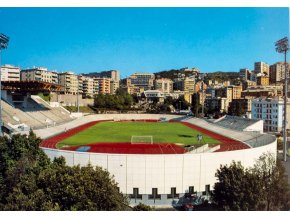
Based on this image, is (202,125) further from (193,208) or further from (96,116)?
(193,208)

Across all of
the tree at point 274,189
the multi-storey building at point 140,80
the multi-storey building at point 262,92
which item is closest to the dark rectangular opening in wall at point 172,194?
the tree at point 274,189

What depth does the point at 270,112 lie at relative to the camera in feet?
93.9

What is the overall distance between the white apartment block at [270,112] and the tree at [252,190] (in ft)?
67.1

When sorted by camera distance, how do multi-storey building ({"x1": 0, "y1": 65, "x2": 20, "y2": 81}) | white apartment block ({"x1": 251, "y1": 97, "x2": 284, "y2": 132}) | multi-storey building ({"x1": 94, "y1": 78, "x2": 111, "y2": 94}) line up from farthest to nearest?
multi-storey building ({"x1": 94, "y1": 78, "x2": 111, "y2": 94}), multi-storey building ({"x1": 0, "y1": 65, "x2": 20, "y2": 81}), white apartment block ({"x1": 251, "y1": 97, "x2": 284, "y2": 132})

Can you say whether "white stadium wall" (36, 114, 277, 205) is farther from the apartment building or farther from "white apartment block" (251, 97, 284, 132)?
the apartment building

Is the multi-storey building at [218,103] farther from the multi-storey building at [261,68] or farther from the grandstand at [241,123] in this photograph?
the grandstand at [241,123]

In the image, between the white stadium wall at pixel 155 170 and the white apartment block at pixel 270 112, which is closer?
the white stadium wall at pixel 155 170

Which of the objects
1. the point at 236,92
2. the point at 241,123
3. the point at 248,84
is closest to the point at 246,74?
the point at 248,84

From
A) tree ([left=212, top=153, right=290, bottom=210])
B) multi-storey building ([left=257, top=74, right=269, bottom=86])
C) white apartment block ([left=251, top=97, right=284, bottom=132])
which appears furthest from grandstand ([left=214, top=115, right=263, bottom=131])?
multi-storey building ([left=257, top=74, right=269, bottom=86])

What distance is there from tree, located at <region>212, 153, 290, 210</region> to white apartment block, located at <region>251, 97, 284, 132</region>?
20.4 meters

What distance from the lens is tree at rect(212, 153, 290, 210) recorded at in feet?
25.0

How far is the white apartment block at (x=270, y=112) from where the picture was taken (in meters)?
27.6

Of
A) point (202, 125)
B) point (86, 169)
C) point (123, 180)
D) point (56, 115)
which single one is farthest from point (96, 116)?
point (86, 169)
